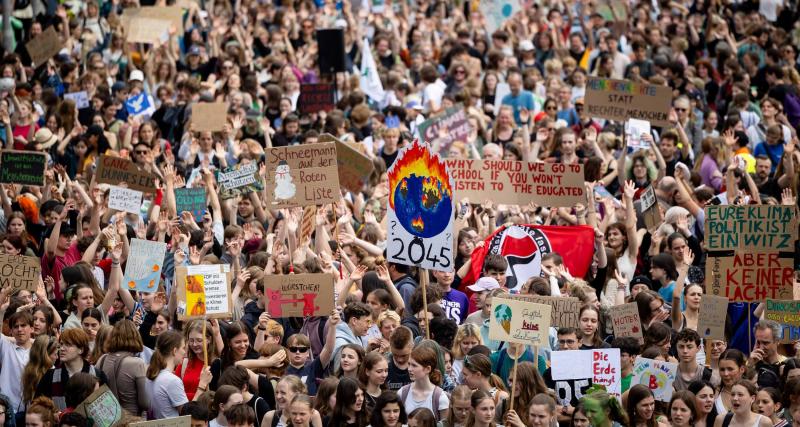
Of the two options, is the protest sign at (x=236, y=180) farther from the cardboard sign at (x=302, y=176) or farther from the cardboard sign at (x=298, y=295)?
the cardboard sign at (x=298, y=295)

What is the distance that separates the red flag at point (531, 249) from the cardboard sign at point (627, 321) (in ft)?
6.64

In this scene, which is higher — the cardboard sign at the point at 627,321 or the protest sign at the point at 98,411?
the cardboard sign at the point at 627,321

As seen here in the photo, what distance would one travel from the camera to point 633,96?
18781 millimetres

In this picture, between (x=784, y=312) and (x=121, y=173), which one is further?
(x=121, y=173)

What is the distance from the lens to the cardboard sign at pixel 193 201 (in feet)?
53.7

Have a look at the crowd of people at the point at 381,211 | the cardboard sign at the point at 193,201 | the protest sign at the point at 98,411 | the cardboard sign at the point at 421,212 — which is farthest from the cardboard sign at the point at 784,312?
the cardboard sign at the point at 193,201

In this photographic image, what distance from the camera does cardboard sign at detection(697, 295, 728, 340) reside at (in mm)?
12758

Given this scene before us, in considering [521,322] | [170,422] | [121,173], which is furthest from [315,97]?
[170,422]

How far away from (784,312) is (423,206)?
9.51 ft

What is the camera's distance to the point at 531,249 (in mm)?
15125

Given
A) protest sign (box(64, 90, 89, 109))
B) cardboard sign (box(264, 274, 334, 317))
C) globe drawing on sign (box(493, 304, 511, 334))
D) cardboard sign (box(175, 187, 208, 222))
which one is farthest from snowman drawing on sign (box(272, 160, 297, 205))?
protest sign (box(64, 90, 89, 109))

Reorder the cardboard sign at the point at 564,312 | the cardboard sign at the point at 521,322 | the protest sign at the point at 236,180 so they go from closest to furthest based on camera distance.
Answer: the cardboard sign at the point at 521,322 < the cardboard sign at the point at 564,312 < the protest sign at the point at 236,180

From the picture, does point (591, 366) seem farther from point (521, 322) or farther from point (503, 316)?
point (503, 316)

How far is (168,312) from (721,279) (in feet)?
14.7
